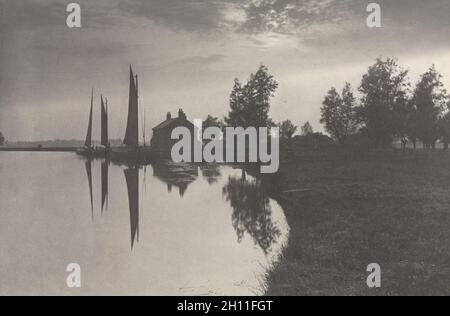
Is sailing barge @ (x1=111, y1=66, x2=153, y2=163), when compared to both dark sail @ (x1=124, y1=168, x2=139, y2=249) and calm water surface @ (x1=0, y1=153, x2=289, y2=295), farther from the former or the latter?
calm water surface @ (x1=0, y1=153, x2=289, y2=295)

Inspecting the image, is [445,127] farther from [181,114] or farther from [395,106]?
[181,114]

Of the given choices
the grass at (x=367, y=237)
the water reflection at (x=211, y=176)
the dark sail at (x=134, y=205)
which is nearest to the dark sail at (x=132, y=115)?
the water reflection at (x=211, y=176)

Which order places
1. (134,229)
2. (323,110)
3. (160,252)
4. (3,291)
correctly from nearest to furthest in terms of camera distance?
(3,291) < (160,252) < (134,229) < (323,110)

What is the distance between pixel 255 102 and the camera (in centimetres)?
5666

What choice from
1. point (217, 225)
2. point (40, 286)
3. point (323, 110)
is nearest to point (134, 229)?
point (217, 225)

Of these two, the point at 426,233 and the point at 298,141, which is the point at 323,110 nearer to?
the point at 298,141

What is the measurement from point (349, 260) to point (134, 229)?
8.68 m

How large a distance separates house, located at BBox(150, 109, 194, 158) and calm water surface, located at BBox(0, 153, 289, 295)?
48.2 m

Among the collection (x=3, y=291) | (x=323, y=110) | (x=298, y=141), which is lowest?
(x=3, y=291)

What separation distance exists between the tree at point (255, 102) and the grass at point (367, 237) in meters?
33.0

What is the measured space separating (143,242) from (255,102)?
1756 inches

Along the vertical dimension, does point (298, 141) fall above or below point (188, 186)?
above

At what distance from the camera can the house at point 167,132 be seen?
2872 inches

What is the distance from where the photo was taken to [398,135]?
4641 cm
